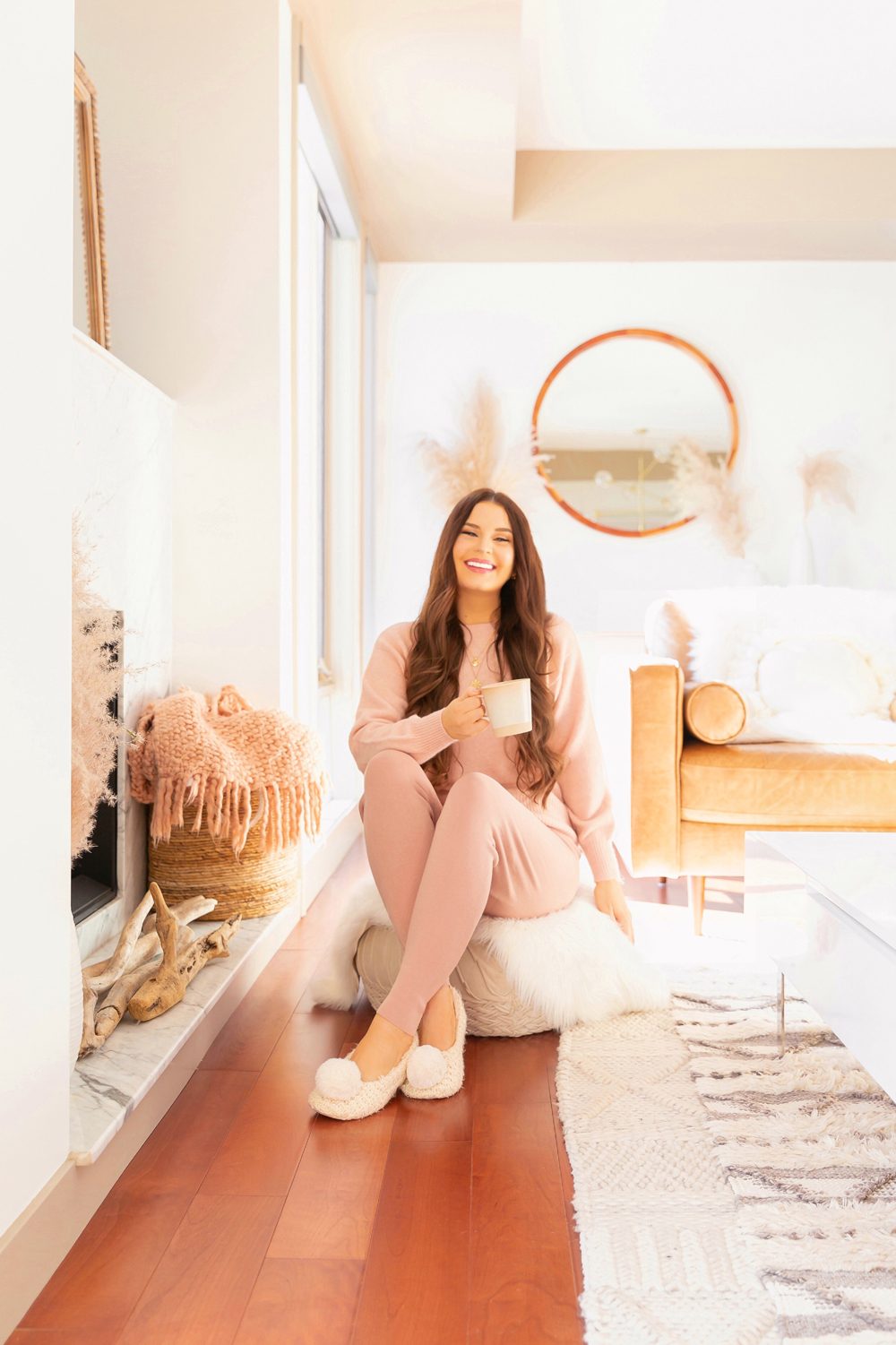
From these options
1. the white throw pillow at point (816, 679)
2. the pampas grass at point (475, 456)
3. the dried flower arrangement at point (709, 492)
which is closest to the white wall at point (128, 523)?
the white throw pillow at point (816, 679)

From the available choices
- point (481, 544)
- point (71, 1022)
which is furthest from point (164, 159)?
point (71, 1022)

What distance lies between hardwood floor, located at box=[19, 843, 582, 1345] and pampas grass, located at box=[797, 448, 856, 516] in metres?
3.23

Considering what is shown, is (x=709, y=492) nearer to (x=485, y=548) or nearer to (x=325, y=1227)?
(x=485, y=548)

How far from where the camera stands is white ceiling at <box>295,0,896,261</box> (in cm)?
281

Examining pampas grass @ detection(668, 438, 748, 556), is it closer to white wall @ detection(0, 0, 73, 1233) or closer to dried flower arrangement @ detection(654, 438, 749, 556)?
dried flower arrangement @ detection(654, 438, 749, 556)

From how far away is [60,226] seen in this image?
1.12m

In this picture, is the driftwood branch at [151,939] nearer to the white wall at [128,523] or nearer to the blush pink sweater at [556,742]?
the white wall at [128,523]

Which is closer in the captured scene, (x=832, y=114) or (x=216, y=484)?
(x=216, y=484)

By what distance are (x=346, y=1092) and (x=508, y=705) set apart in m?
0.60

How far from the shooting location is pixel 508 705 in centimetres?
144

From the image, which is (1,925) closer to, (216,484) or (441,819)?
(441,819)

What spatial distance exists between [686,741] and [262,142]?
1.78 m

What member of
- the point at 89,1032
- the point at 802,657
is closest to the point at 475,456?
the point at 802,657

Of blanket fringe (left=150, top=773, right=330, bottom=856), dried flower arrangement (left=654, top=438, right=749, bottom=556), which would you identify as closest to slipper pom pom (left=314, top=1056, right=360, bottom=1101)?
blanket fringe (left=150, top=773, right=330, bottom=856)
